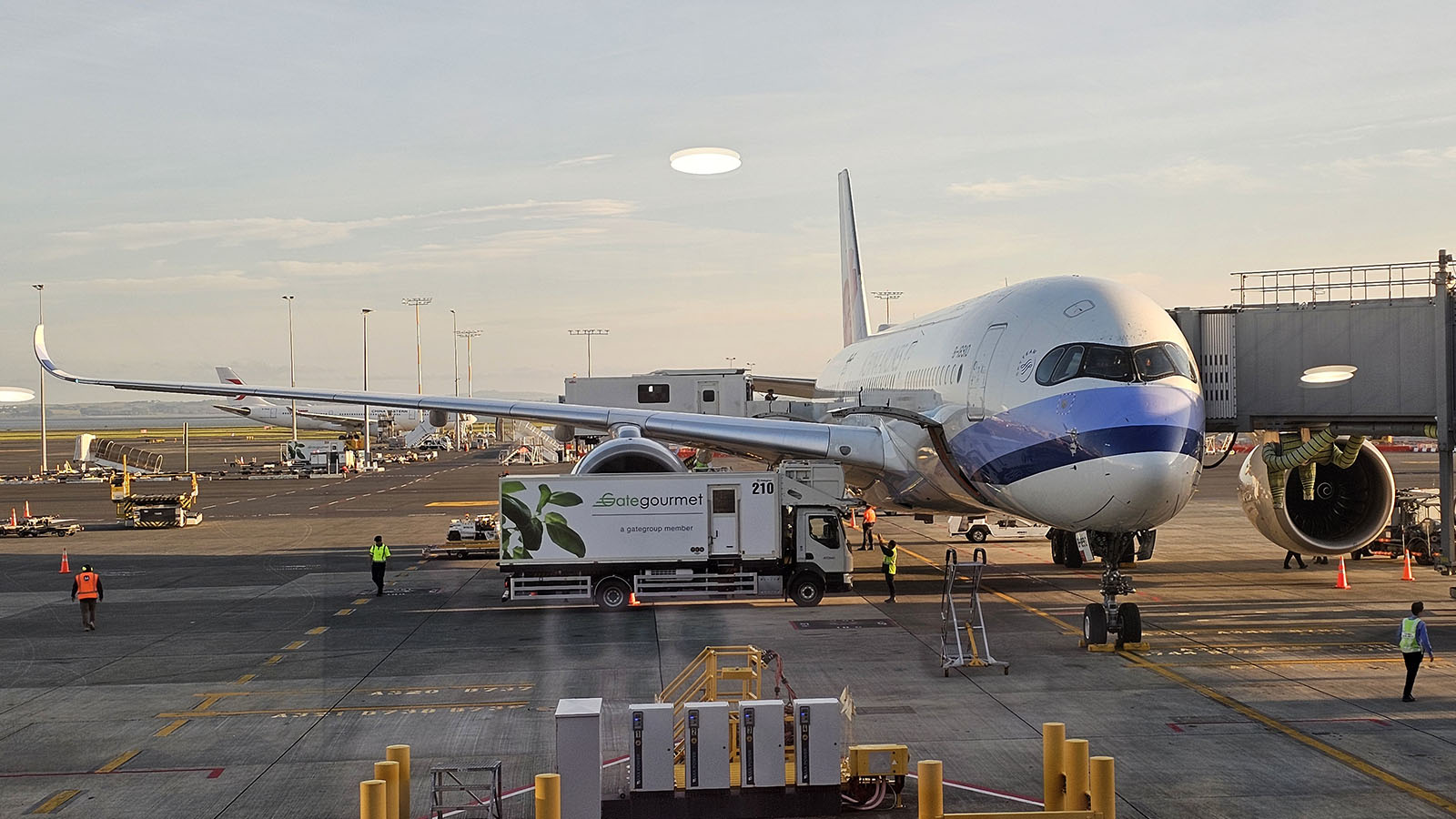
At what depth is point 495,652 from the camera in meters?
20.3

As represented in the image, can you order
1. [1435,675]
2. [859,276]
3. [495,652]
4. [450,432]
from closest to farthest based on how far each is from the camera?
[1435,675]
[495,652]
[859,276]
[450,432]

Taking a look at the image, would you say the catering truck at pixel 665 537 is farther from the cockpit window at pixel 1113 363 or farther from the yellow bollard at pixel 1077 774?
the yellow bollard at pixel 1077 774

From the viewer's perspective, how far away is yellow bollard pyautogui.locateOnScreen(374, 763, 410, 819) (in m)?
10.6

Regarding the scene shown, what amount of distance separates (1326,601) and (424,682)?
18128 mm

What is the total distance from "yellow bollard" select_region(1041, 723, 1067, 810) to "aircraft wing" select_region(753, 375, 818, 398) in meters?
28.2

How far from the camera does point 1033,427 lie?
18.8 m

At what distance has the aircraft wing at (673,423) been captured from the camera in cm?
2608

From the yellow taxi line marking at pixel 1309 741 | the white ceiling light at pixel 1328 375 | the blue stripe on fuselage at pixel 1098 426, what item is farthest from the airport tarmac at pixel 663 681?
the white ceiling light at pixel 1328 375

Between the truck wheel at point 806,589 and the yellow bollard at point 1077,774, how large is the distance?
43.6ft

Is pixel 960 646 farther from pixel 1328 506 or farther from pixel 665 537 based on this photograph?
pixel 1328 506

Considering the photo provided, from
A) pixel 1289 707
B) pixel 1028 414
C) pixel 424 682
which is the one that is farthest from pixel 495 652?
pixel 1289 707

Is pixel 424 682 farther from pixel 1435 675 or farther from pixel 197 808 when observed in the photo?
pixel 1435 675

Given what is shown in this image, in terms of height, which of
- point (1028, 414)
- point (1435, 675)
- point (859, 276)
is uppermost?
point (859, 276)

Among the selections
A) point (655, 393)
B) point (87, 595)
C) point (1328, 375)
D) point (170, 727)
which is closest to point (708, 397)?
Result: point (655, 393)
